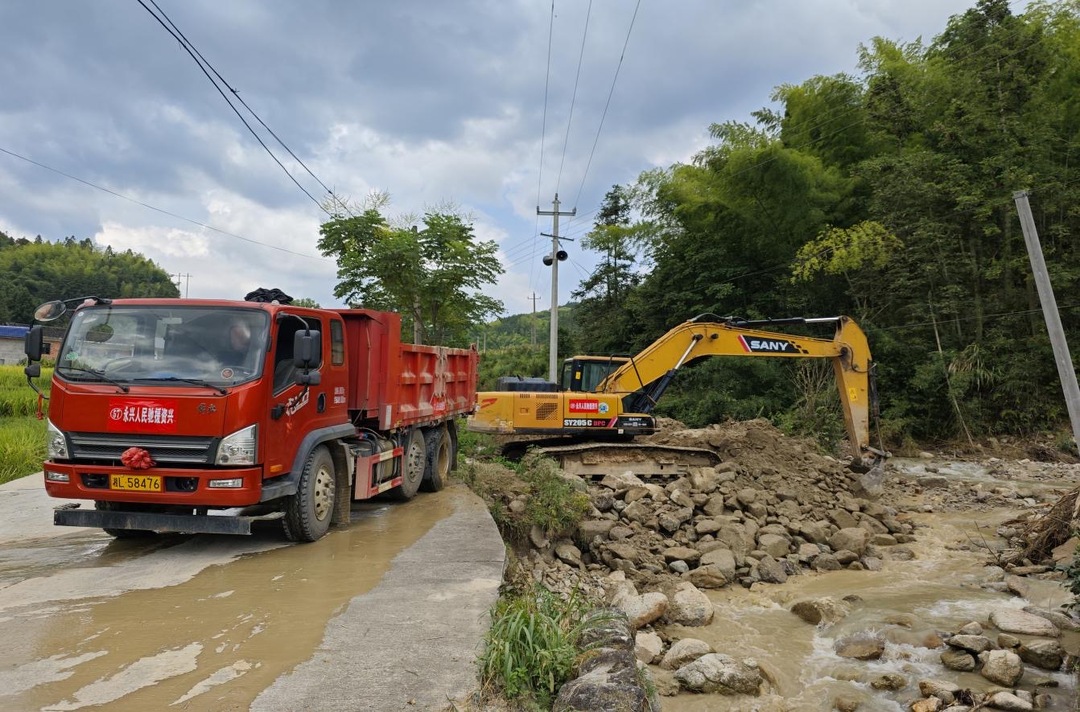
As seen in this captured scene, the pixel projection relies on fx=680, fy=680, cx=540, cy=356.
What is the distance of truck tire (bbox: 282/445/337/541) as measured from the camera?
575 cm

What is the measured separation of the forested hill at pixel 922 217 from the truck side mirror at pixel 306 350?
52.9 ft

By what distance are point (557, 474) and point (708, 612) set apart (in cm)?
378

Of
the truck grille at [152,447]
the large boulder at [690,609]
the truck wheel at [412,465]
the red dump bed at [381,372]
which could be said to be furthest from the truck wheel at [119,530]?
the large boulder at [690,609]

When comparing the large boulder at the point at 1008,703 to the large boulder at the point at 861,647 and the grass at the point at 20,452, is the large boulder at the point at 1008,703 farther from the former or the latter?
the grass at the point at 20,452

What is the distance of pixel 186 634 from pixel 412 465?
452 cm

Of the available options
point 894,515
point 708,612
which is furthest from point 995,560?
point 708,612

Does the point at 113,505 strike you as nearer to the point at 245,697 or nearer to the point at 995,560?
the point at 245,697

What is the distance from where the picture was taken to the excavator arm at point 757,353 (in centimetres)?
1229

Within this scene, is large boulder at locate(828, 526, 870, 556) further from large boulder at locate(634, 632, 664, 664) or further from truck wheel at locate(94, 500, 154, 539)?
truck wheel at locate(94, 500, 154, 539)

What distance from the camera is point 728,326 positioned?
490 inches

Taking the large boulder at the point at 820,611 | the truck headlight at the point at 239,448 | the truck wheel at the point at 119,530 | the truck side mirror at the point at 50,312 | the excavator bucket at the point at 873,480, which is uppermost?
the truck side mirror at the point at 50,312

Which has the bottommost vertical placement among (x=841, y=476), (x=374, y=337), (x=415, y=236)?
(x=841, y=476)

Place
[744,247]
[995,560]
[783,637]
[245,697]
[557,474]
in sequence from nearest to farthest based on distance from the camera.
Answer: [245,697], [783,637], [995,560], [557,474], [744,247]

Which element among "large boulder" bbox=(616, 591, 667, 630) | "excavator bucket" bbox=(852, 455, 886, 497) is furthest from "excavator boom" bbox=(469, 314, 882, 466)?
"large boulder" bbox=(616, 591, 667, 630)
